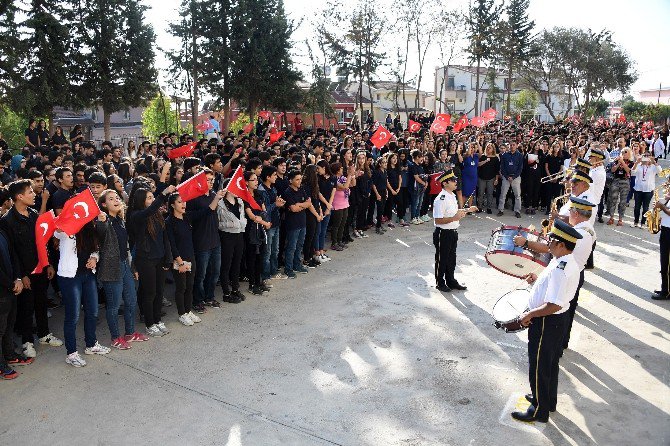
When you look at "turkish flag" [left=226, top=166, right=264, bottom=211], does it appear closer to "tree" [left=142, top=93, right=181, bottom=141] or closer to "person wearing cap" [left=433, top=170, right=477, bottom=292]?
"person wearing cap" [left=433, top=170, right=477, bottom=292]

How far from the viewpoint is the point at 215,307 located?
756 cm

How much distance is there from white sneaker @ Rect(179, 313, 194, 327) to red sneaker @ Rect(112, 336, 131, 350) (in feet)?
2.71

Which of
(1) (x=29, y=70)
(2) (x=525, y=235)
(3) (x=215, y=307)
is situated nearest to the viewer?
(2) (x=525, y=235)

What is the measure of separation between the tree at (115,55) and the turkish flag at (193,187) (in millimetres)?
18968

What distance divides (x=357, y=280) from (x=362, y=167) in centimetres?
330

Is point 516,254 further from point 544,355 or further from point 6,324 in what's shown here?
point 6,324

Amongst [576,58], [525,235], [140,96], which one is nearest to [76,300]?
[525,235]

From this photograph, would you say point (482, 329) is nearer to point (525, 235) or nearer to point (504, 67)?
point (525, 235)

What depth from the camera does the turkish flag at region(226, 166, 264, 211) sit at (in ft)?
23.9

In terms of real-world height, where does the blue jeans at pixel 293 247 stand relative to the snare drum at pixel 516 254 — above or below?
below

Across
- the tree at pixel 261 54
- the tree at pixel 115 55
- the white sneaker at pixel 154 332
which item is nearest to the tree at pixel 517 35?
the tree at pixel 261 54

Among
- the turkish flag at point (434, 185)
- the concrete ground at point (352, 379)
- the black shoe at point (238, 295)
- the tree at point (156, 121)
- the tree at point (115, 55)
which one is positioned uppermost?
the tree at point (115, 55)

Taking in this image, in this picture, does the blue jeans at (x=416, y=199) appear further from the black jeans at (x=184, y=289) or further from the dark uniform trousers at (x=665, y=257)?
the black jeans at (x=184, y=289)

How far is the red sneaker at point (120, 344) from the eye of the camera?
618cm
